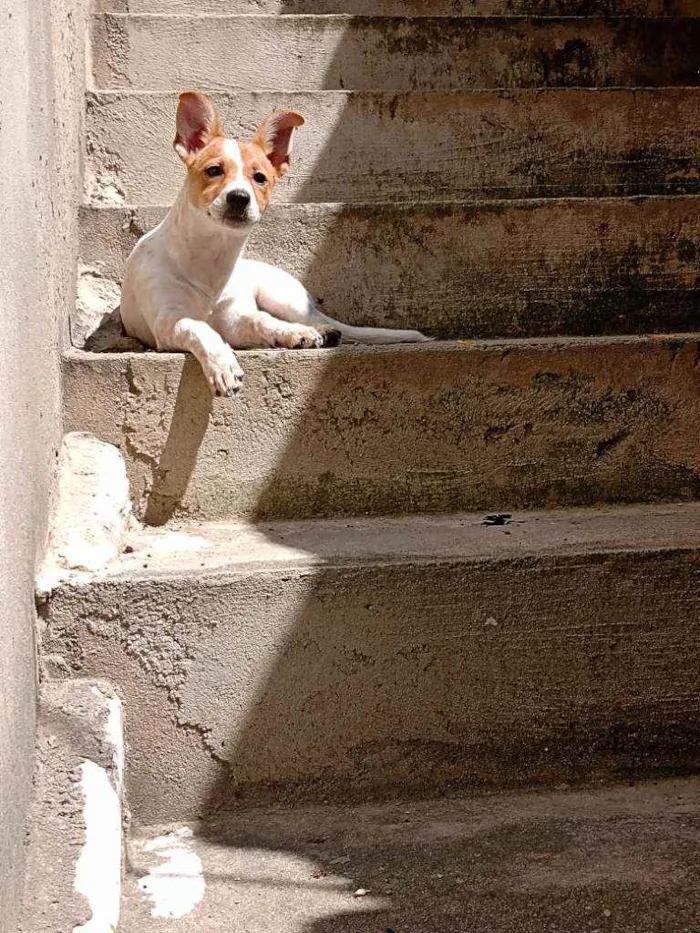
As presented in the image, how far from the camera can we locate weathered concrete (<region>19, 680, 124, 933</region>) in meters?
1.95

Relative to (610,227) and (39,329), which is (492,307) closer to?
(610,227)

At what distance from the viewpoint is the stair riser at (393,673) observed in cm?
254

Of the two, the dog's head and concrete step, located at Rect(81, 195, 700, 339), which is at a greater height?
the dog's head

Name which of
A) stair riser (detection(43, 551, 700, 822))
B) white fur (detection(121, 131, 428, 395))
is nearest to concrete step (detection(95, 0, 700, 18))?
white fur (detection(121, 131, 428, 395))

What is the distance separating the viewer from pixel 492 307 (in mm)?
3627

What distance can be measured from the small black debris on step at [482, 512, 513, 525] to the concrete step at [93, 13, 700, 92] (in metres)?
2.21

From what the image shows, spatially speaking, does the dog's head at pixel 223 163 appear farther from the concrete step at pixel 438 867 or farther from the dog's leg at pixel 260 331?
the concrete step at pixel 438 867

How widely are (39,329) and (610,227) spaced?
191 cm

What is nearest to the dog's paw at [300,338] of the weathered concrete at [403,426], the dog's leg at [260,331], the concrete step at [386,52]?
the dog's leg at [260,331]

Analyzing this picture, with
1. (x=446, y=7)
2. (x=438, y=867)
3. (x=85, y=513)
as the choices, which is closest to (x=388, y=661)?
(x=438, y=867)

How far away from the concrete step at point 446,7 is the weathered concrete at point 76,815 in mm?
3266

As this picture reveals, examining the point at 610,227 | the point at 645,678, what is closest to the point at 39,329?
the point at 645,678

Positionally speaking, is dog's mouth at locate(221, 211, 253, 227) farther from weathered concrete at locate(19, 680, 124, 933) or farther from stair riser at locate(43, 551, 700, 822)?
weathered concrete at locate(19, 680, 124, 933)

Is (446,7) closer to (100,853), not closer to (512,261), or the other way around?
(512,261)
